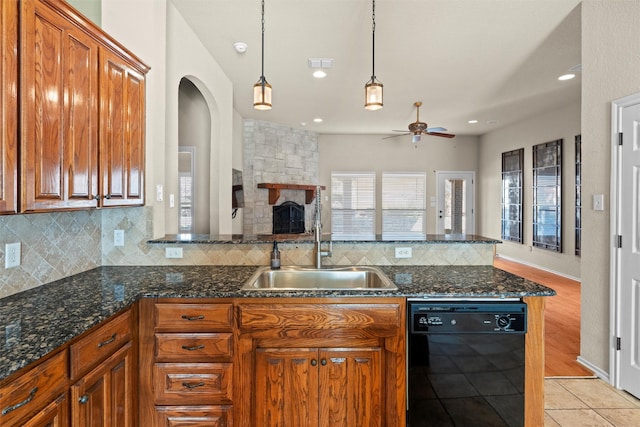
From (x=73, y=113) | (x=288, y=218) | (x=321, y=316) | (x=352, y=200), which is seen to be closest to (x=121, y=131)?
(x=73, y=113)

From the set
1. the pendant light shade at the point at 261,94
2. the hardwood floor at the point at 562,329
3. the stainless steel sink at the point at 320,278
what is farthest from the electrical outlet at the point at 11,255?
the hardwood floor at the point at 562,329

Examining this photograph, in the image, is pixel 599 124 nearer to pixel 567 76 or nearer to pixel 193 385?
pixel 567 76

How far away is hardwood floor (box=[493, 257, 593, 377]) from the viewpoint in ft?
9.01

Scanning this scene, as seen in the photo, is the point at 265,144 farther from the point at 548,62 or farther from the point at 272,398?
the point at 272,398

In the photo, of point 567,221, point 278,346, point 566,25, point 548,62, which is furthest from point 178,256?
point 567,221

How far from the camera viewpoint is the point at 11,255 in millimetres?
1604

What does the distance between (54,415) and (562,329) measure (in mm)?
4168

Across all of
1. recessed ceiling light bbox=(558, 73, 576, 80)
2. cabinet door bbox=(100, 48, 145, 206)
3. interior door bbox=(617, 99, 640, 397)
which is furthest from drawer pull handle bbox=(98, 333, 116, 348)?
recessed ceiling light bbox=(558, 73, 576, 80)

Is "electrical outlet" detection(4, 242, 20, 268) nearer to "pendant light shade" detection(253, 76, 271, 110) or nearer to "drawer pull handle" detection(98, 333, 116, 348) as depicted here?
"drawer pull handle" detection(98, 333, 116, 348)

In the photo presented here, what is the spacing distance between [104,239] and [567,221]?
253 inches

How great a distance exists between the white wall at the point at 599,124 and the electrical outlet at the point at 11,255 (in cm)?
361

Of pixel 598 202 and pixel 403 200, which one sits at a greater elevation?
pixel 403 200

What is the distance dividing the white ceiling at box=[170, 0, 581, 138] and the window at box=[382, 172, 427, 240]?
8.36 ft

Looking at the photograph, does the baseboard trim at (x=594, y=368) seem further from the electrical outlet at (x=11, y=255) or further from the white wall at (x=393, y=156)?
the white wall at (x=393, y=156)
